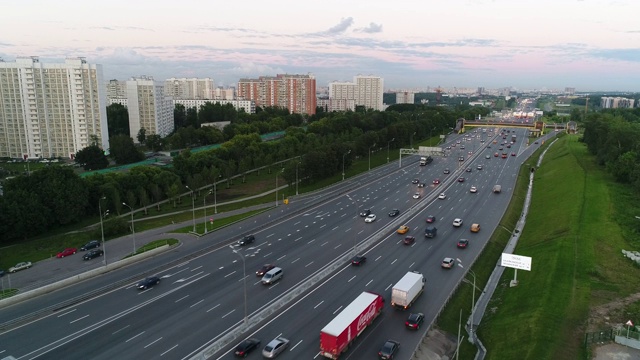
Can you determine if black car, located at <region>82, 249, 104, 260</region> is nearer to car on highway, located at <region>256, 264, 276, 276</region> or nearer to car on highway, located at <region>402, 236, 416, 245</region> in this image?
car on highway, located at <region>256, 264, 276, 276</region>

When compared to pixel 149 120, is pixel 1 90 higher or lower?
higher

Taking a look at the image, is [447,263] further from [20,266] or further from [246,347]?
[20,266]

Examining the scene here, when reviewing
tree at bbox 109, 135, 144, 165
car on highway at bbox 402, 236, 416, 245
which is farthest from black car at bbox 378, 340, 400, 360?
tree at bbox 109, 135, 144, 165

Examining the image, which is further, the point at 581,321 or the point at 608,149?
the point at 608,149

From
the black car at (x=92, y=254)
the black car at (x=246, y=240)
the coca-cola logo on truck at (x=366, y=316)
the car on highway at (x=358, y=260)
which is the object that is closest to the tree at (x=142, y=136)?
the black car at (x=92, y=254)

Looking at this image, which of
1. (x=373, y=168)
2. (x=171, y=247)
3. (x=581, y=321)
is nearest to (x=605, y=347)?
(x=581, y=321)

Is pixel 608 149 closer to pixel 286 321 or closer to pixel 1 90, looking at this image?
pixel 286 321

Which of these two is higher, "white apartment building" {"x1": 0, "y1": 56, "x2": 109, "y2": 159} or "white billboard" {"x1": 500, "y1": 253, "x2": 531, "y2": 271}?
"white apartment building" {"x1": 0, "y1": 56, "x2": 109, "y2": 159}
